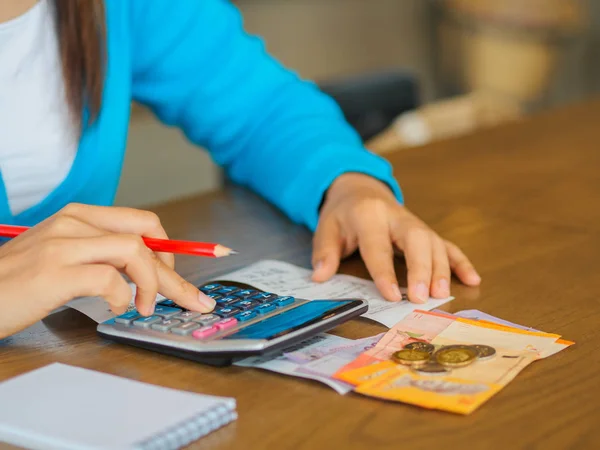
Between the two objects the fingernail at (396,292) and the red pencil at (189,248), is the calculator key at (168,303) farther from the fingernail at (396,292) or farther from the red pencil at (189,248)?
the fingernail at (396,292)

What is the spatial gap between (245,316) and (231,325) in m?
0.02

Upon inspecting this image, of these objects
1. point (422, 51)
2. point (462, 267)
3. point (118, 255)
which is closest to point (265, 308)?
point (118, 255)

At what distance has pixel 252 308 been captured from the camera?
71 centimetres

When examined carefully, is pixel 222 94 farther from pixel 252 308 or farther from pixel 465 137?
pixel 252 308

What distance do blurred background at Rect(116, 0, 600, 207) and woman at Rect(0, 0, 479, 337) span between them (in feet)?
4.90

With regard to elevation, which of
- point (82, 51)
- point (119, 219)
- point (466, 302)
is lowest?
point (466, 302)

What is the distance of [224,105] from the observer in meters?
1.25

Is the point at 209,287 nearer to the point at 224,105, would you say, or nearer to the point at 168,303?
the point at 168,303

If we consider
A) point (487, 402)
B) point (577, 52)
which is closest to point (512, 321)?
point (487, 402)

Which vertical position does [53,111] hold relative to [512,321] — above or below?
above

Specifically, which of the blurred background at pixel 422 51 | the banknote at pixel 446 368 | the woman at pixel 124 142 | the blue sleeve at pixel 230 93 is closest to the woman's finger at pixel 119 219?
the woman at pixel 124 142

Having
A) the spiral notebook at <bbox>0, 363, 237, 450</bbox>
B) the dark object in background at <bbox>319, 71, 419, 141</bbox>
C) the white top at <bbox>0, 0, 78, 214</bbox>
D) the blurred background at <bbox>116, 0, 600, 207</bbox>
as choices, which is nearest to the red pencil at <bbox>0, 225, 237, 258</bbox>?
the spiral notebook at <bbox>0, 363, 237, 450</bbox>

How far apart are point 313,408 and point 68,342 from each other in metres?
0.24

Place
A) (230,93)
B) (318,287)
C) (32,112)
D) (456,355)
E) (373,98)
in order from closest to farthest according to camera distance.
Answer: (456,355) < (318,287) < (32,112) < (230,93) < (373,98)
